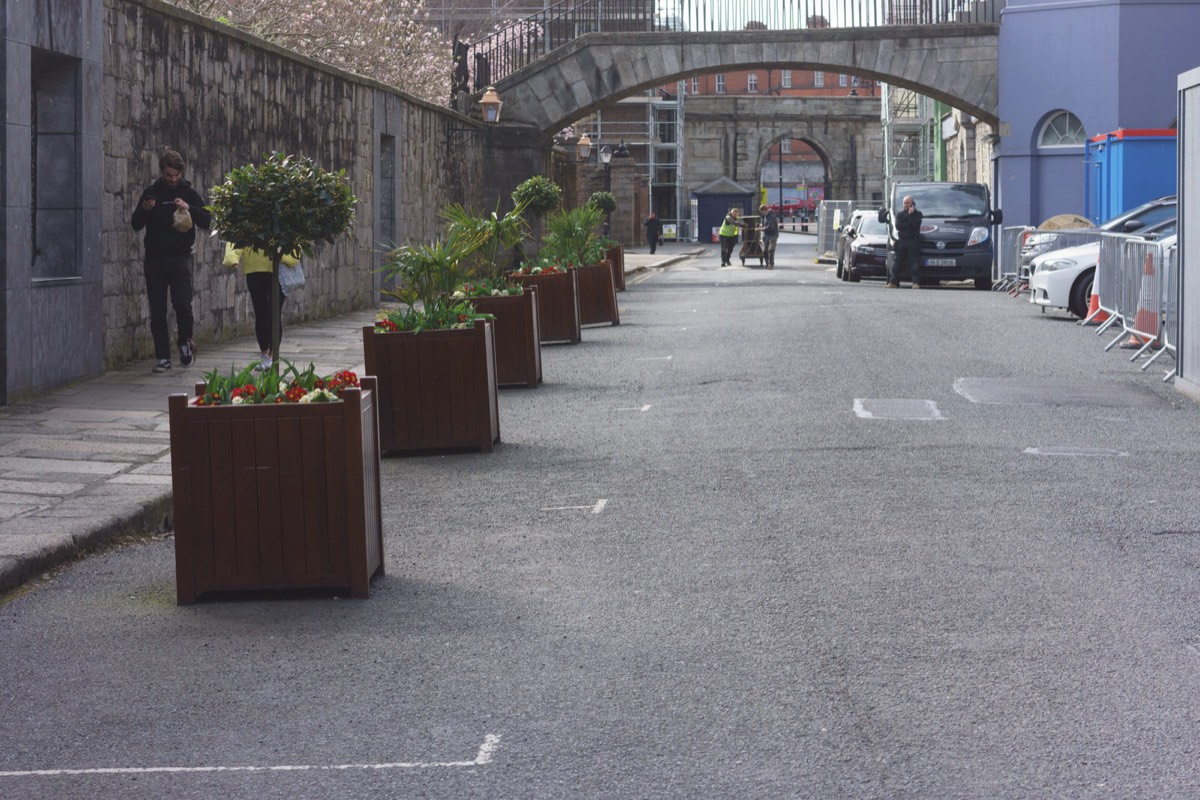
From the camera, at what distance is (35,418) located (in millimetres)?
11109

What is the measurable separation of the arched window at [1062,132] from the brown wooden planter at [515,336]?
24.8 meters

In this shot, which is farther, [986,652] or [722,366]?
[722,366]

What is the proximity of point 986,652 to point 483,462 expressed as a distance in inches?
198

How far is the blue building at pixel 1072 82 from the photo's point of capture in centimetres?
3422

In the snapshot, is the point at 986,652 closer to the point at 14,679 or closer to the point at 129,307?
the point at 14,679

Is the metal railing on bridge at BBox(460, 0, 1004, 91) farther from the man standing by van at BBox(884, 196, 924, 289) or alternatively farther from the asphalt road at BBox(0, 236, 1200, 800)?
the asphalt road at BBox(0, 236, 1200, 800)

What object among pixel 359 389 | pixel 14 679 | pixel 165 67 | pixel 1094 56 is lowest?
pixel 14 679

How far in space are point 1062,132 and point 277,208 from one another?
2927cm

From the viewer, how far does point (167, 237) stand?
45.6 feet

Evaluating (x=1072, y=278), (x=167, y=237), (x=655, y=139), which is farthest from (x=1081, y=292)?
(x=655, y=139)

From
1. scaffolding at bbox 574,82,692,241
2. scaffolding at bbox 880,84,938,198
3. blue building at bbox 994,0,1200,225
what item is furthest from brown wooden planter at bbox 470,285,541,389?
scaffolding at bbox 574,82,692,241

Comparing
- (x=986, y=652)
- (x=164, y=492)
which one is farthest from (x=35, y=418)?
(x=986, y=652)

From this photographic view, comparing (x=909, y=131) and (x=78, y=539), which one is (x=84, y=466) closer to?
(x=78, y=539)

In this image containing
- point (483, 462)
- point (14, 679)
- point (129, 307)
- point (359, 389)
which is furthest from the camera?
point (129, 307)
